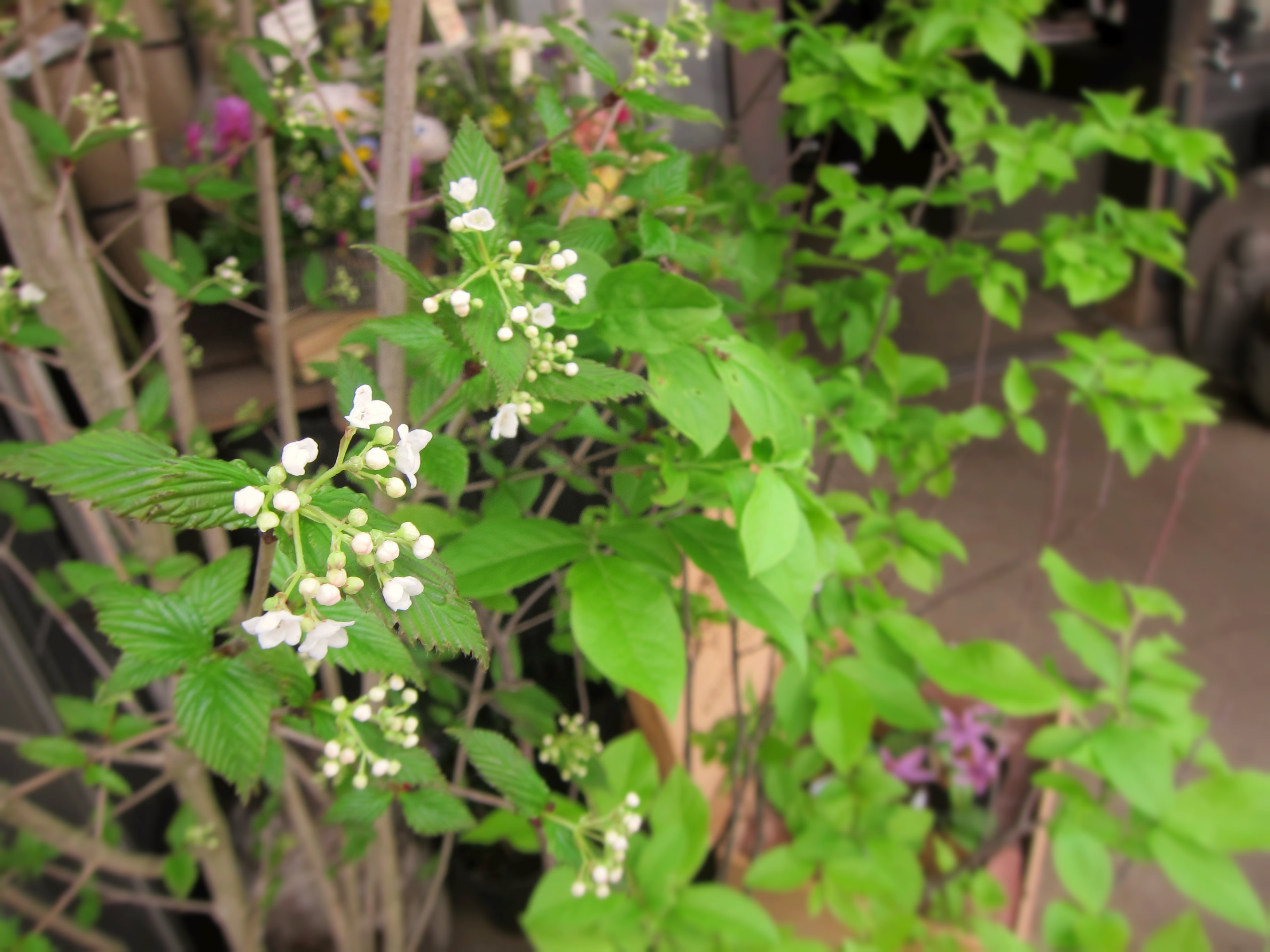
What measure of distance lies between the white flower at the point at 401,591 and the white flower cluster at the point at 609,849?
33 centimetres

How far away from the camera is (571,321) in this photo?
0.51 m

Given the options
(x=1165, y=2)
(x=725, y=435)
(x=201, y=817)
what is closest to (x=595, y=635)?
(x=725, y=435)

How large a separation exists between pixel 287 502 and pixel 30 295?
27.7 inches

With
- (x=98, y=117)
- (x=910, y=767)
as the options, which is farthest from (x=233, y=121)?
(x=910, y=767)

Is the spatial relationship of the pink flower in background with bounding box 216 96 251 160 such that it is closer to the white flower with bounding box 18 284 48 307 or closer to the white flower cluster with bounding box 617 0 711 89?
the white flower with bounding box 18 284 48 307

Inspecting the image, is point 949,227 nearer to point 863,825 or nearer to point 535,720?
point 863,825

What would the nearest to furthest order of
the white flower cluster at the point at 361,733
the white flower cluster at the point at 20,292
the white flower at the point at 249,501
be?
the white flower at the point at 249,501, the white flower cluster at the point at 361,733, the white flower cluster at the point at 20,292

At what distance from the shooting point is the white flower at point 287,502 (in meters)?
0.31

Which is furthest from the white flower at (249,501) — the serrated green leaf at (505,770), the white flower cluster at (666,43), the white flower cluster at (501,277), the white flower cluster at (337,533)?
the white flower cluster at (666,43)

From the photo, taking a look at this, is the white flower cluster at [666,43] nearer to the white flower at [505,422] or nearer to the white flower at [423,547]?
the white flower at [505,422]

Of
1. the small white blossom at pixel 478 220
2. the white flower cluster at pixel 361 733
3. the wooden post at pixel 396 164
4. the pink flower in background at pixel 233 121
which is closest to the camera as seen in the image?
the small white blossom at pixel 478 220

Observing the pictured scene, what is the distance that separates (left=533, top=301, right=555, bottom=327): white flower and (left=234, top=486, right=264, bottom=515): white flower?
0.63 feet

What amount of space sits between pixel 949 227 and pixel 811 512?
3307 mm

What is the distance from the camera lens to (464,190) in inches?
17.6
